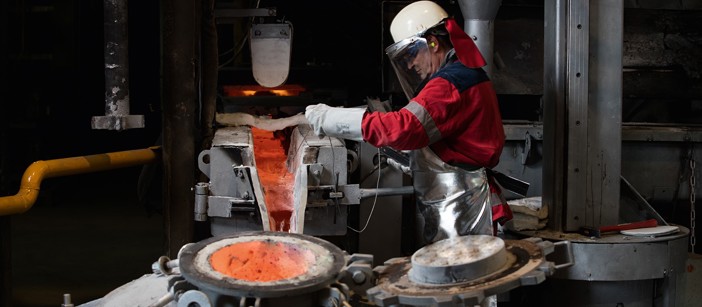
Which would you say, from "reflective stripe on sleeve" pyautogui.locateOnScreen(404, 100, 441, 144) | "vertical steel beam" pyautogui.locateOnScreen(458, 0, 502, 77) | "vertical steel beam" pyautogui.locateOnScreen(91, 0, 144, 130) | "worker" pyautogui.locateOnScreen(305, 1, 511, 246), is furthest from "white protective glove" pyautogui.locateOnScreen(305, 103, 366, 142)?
"vertical steel beam" pyautogui.locateOnScreen(458, 0, 502, 77)

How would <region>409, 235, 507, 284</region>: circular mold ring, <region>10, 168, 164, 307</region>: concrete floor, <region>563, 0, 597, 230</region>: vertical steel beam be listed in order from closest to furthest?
<region>409, 235, 507, 284</region>: circular mold ring, <region>563, 0, 597, 230</region>: vertical steel beam, <region>10, 168, 164, 307</region>: concrete floor

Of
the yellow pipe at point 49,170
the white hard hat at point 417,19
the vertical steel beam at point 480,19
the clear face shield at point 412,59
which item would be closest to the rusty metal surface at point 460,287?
the clear face shield at point 412,59

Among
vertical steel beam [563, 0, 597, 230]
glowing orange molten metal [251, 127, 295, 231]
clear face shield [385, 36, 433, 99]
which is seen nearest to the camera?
clear face shield [385, 36, 433, 99]

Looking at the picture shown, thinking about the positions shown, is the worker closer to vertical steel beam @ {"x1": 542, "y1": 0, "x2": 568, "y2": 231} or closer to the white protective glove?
the white protective glove

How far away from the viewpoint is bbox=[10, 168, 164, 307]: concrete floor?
6920 millimetres

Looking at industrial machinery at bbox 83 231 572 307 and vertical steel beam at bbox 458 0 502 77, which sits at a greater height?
vertical steel beam at bbox 458 0 502 77

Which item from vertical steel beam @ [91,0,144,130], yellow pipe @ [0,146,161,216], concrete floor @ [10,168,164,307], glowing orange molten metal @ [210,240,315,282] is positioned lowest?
Result: concrete floor @ [10,168,164,307]

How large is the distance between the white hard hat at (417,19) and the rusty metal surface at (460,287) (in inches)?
51.1

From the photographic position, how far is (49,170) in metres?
3.81

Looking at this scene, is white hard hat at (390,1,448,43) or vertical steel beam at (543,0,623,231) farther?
vertical steel beam at (543,0,623,231)

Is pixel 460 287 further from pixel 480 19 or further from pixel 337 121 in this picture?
pixel 480 19

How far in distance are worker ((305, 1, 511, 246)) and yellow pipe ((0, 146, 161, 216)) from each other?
1399 millimetres

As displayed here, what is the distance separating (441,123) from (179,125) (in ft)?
6.81

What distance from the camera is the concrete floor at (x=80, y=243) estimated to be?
692cm
